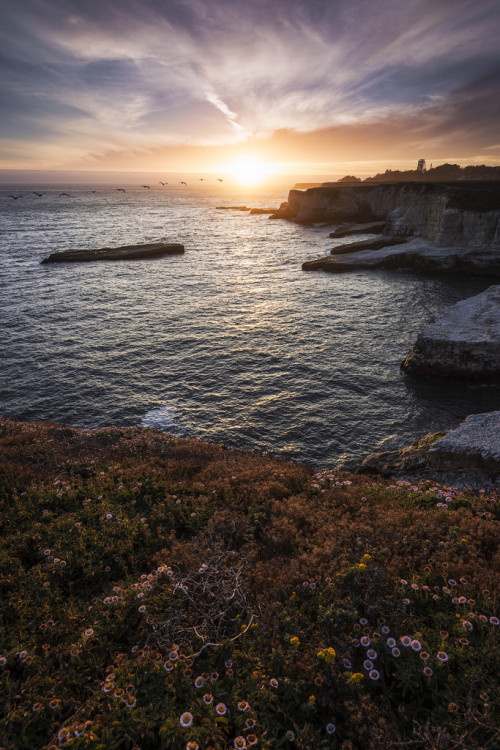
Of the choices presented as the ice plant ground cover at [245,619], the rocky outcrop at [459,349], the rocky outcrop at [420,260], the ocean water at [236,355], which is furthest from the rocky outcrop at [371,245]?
the ice plant ground cover at [245,619]

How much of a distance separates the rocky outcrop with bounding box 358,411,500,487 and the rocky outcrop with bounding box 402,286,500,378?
29.8 ft

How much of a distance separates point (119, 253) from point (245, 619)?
63.2 m

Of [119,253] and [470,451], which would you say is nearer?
[470,451]

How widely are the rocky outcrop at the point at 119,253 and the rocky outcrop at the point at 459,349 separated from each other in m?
50.3

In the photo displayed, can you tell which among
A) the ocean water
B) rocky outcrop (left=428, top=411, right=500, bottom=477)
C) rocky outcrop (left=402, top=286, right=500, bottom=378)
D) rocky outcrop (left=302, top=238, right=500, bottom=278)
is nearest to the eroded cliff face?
rocky outcrop (left=302, top=238, right=500, bottom=278)

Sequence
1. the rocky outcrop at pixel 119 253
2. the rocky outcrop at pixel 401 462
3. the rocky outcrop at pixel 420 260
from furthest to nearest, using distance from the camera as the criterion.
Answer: the rocky outcrop at pixel 119 253
the rocky outcrop at pixel 420 260
the rocky outcrop at pixel 401 462

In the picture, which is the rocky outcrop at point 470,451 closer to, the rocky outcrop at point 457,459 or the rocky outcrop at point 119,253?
the rocky outcrop at point 457,459

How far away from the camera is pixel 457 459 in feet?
37.4

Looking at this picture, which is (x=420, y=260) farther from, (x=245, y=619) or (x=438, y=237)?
(x=245, y=619)

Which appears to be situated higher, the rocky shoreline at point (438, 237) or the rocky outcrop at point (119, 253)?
the rocky shoreline at point (438, 237)

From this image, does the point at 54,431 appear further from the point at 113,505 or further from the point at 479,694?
the point at 479,694

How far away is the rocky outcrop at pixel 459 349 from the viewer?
2133 centimetres

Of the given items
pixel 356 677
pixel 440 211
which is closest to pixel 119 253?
pixel 440 211

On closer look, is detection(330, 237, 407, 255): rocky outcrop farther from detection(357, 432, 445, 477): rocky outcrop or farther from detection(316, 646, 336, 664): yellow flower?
detection(316, 646, 336, 664): yellow flower
